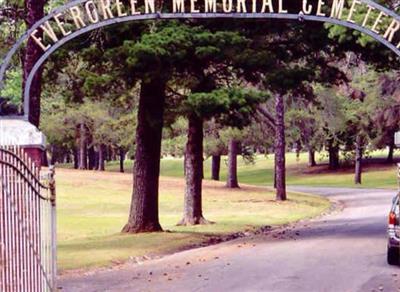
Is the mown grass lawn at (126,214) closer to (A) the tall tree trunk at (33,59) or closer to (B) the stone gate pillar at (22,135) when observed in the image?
(A) the tall tree trunk at (33,59)

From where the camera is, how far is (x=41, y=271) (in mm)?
10367

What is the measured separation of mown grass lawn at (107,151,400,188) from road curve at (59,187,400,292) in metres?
41.7

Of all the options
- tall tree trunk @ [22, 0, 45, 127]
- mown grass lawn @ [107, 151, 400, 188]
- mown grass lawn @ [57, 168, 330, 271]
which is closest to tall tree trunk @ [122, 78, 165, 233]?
mown grass lawn @ [57, 168, 330, 271]

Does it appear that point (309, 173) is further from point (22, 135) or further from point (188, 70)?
point (22, 135)

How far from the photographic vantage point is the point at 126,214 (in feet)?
122

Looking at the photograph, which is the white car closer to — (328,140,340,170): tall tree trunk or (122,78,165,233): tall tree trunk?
(122,78,165,233): tall tree trunk

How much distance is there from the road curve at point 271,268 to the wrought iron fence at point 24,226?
3.31 m

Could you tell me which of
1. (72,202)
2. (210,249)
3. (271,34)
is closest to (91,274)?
(210,249)

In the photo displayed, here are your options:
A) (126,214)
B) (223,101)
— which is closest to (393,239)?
(223,101)

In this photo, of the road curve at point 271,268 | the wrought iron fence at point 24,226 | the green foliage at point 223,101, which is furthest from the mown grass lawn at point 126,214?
the wrought iron fence at point 24,226

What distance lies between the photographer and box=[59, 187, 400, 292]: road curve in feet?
46.6

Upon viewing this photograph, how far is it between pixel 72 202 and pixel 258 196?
10.5 m

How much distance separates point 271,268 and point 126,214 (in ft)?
68.9

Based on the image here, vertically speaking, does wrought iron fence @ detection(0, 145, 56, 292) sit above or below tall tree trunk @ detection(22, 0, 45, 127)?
below
